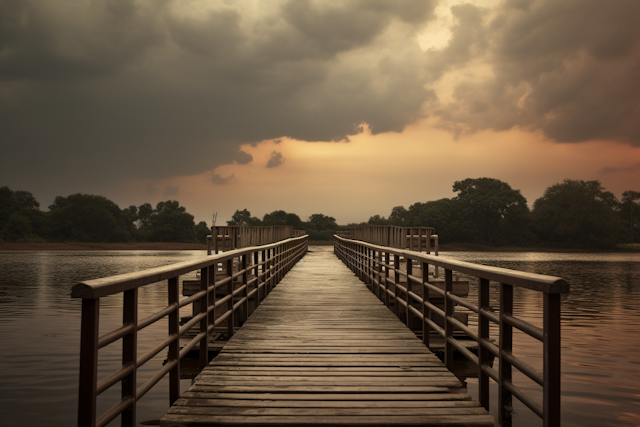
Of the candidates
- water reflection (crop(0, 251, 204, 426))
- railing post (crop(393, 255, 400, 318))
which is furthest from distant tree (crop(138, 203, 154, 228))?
railing post (crop(393, 255, 400, 318))

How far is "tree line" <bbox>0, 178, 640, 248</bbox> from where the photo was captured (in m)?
83.1

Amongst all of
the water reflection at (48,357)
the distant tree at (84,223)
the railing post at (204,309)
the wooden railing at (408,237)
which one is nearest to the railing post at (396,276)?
the railing post at (204,309)

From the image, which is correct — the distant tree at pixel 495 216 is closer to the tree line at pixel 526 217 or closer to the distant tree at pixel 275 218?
the tree line at pixel 526 217

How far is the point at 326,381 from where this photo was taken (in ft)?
15.5

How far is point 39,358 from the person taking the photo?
9.59 m

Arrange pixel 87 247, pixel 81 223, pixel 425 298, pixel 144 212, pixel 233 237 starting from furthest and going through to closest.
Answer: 1. pixel 144 212
2. pixel 81 223
3. pixel 87 247
4. pixel 233 237
5. pixel 425 298

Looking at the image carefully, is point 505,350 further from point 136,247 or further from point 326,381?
point 136,247

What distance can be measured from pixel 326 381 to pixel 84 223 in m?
105

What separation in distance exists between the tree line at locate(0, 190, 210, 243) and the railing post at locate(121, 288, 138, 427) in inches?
3880

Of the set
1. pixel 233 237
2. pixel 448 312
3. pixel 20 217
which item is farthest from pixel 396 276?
pixel 20 217

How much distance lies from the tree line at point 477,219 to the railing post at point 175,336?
87.3 meters

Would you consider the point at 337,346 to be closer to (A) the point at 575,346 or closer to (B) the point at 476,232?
(A) the point at 575,346

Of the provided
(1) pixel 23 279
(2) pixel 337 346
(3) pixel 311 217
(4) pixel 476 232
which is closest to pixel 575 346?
(2) pixel 337 346

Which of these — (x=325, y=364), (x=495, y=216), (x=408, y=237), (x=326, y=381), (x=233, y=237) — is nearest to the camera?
(x=326, y=381)
